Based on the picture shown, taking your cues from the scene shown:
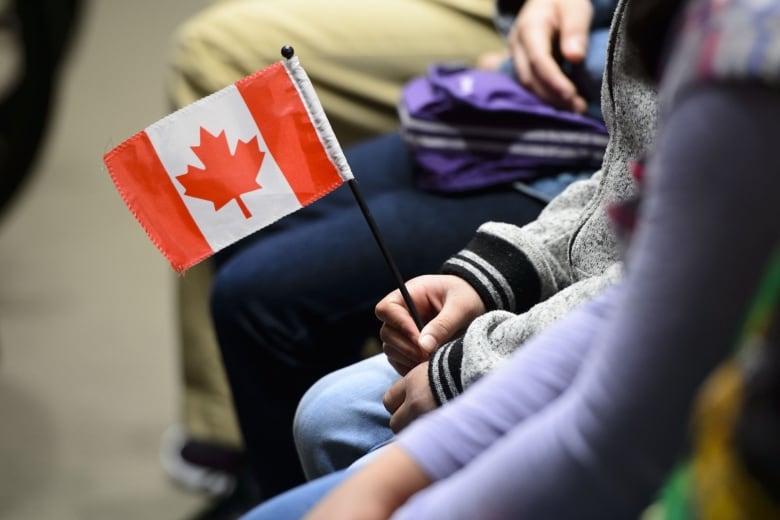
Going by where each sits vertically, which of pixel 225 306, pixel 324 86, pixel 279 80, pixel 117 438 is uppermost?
pixel 279 80

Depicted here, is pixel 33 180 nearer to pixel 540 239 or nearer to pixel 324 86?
pixel 324 86

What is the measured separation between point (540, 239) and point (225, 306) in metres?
0.40

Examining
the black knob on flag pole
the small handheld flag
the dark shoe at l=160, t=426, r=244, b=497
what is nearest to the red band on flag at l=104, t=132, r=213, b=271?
the small handheld flag

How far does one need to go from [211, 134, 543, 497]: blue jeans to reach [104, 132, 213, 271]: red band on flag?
266 millimetres

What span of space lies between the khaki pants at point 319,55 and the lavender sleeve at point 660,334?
824 millimetres

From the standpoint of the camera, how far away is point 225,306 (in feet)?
3.73

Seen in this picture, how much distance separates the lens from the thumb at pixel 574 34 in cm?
104

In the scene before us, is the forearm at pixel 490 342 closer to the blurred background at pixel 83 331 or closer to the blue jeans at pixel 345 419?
the blue jeans at pixel 345 419

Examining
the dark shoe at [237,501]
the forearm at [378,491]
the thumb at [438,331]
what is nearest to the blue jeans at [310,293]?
the thumb at [438,331]

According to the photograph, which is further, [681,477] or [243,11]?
[243,11]

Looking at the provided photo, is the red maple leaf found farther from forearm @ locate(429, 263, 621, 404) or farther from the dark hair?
the dark hair

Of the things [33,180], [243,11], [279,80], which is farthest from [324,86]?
[33,180]

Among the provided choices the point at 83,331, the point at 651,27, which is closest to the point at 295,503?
the point at 651,27

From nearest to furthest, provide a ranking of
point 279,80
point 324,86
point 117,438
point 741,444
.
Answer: point 741,444
point 279,80
point 324,86
point 117,438
